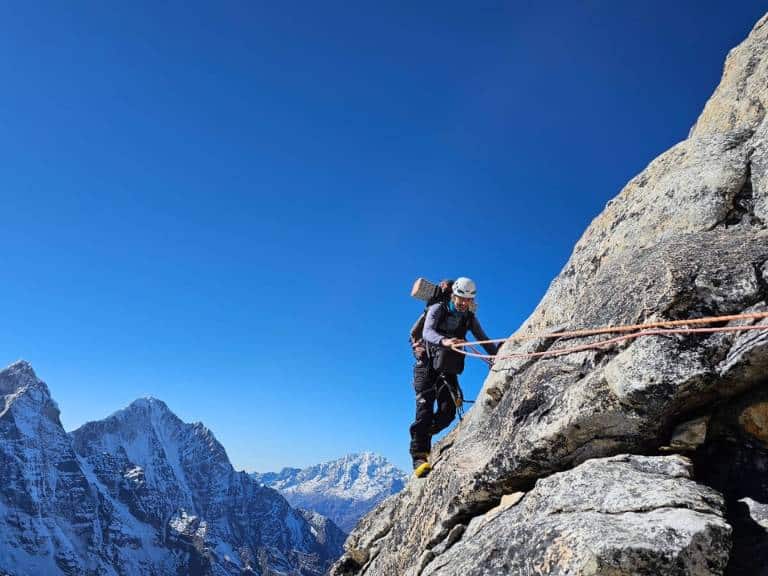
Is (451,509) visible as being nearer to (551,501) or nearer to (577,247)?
(551,501)

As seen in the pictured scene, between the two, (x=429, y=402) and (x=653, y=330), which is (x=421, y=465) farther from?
(x=653, y=330)

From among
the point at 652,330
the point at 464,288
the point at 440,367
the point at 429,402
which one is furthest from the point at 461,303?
the point at 652,330

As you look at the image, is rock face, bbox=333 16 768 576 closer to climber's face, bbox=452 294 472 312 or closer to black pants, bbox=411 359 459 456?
black pants, bbox=411 359 459 456

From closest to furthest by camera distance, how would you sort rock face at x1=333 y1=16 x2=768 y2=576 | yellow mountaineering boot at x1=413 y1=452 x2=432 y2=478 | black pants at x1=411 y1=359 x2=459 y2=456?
rock face at x1=333 y1=16 x2=768 y2=576 < yellow mountaineering boot at x1=413 y1=452 x2=432 y2=478 < black pants at x1=411 y1=359 x2=459 y2=456

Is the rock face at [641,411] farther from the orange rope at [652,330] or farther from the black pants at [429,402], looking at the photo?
the black pants at [429,402]

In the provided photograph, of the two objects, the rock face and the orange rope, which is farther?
the orange rope

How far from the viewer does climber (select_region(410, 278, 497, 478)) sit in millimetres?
11422

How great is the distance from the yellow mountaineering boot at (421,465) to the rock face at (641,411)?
0.94 feet

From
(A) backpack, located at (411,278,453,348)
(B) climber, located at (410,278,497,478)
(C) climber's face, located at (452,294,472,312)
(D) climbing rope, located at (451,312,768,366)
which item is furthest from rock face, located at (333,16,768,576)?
(A) backpack, located at (411,278,453,348)

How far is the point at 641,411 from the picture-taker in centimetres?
660

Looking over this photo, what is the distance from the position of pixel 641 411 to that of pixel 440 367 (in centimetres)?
515

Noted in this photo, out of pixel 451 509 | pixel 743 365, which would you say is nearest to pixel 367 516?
pixel 451 509

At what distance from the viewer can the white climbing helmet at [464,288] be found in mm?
11391

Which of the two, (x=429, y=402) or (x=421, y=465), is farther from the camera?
(x=429, y=402)
